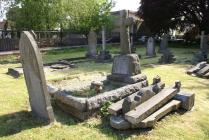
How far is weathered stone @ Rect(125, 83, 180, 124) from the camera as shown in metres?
5.82

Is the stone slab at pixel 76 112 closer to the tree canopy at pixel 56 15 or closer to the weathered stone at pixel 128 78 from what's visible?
the weathered stone at pixel 128 78

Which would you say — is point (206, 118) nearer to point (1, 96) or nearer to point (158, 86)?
point (158, 86)

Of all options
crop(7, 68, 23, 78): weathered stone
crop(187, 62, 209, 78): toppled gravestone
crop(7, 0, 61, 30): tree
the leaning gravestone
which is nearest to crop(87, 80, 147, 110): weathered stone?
the leaning gravestone

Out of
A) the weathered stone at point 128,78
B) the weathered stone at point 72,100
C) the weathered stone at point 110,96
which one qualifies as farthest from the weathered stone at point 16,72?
the weathered stone at point 110,96

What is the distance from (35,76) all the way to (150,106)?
2636 millimetres

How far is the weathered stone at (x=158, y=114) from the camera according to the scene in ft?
19.3

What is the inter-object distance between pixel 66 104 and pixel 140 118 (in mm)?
2124

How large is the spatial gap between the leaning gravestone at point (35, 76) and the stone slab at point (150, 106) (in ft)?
5.96

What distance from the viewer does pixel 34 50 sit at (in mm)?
6020

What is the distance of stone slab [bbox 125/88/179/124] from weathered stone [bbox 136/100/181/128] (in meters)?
0.08

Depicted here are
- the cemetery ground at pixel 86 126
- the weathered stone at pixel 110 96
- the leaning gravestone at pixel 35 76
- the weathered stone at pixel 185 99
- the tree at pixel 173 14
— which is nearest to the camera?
the cemetery ground at pixel 86 126

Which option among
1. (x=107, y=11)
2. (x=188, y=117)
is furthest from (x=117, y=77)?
(x=107, y=11)

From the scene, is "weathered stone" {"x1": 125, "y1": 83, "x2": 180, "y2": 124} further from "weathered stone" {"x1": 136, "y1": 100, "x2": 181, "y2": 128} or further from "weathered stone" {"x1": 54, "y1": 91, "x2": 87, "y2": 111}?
"weathered stone" {"x1": 54, "y1": 91, "x2": 87, "y2": 111}

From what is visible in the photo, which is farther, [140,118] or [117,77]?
[117,77]
